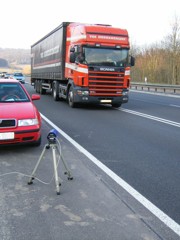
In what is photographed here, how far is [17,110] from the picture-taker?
7363 millimetres

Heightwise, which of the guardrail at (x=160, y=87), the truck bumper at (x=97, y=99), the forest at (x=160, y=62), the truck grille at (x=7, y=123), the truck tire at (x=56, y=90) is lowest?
the truck grille at (x=7, y=123)

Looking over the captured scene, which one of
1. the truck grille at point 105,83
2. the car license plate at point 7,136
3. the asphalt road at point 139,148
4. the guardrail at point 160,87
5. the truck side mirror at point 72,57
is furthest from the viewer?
the guardrail at point 160,87

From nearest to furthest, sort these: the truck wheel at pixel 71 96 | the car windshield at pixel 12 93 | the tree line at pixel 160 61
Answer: the car windshield at pixel 12 93 → the truck wheel at pixel 71 96 → the tree line at pixel 160 61

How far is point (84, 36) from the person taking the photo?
15148 millimetres

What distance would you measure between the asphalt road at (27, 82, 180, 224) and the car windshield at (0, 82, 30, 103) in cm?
174

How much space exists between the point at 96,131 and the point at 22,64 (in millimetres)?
142179

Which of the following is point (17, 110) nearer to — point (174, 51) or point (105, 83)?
point (105, 83)

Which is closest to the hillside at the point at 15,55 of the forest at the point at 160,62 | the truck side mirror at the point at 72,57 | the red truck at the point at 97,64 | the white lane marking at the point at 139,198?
the forest at the point at 160,62

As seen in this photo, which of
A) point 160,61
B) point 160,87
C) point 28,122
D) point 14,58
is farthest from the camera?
point 14,58

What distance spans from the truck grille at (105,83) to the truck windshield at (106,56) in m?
0.42

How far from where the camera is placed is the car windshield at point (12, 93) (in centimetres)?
826

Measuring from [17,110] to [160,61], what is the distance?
4296cm

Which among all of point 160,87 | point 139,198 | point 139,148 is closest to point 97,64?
point 139,148

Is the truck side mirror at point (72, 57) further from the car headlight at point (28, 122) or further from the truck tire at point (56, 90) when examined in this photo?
the car headlight at point (28, 122)
